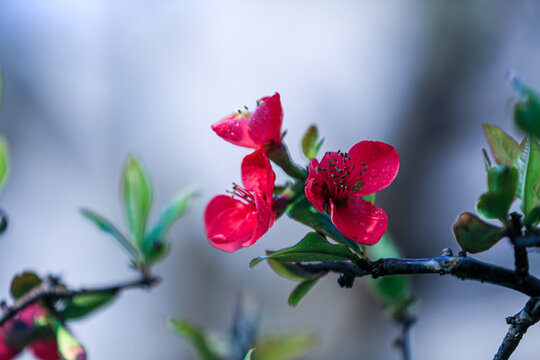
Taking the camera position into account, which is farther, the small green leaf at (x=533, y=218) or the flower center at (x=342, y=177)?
the flower center at (x=342, y=177)

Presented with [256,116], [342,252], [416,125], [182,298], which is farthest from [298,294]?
[182,298]

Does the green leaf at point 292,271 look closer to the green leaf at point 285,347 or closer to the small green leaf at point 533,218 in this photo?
the small green leaf at point 533,218

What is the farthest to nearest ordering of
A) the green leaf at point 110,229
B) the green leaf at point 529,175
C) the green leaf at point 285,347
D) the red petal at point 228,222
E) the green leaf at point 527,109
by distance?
the green leaf at point 285,347 → the green leaf at point 110,229 → the red petal at point 228,222 → the green leaf at point 529,175 → the green leaf at point 527,109

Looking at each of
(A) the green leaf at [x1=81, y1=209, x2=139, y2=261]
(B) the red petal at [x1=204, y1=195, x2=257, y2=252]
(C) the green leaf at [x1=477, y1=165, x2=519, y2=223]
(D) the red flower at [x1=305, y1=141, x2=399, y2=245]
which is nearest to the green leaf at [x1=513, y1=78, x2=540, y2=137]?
(C) the green leaf at [x1=477, y1=165, x2=519, y2=223]

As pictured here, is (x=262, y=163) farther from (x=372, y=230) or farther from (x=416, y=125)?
(x=416, y=125)

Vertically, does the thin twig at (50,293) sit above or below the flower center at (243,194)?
below

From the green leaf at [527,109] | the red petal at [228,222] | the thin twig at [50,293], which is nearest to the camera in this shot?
the green leaf at [527,109]

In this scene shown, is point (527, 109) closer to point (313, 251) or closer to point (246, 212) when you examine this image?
point (313, 251)

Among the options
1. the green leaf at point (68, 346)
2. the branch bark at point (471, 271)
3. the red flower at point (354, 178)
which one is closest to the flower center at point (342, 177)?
the red flower at point (354, 178)
